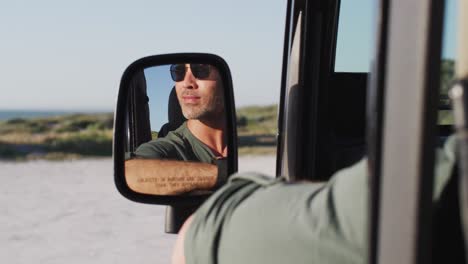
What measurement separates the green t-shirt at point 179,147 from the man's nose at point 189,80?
0.11 meters

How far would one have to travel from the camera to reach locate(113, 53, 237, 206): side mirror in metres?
2.57

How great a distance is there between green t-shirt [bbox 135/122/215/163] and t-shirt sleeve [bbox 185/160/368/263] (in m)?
1.24

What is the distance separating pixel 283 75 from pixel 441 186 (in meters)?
2.04

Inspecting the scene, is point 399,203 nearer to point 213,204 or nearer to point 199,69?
point 213,204

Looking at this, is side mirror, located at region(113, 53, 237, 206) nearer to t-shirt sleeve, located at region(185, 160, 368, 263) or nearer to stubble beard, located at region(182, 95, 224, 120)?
stubble beard, located at region(182, 95, 224, 120)

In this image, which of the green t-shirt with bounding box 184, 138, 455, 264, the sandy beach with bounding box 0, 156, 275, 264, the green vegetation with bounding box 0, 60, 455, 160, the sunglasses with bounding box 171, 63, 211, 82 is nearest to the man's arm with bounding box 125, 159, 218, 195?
the sunglasses with bounding box 171, 63, 211, 82

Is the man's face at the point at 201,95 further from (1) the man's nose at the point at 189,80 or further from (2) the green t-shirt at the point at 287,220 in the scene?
(2) the green t-shirt at the point at 287,220

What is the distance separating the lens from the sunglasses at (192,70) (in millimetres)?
2684

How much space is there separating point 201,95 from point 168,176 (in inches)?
12.1

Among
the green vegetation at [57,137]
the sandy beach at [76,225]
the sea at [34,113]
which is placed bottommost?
the sea at [34,113]

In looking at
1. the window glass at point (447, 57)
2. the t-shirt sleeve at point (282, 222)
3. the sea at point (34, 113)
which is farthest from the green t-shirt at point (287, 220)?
the sea at point (34, 113)

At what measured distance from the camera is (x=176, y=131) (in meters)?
2.66

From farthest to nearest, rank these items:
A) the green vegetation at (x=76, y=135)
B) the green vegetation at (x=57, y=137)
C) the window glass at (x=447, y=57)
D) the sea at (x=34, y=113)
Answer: the sea at (x=34, y=113), the green vegetation at (x=57, y=137), the green vegetation at (x=76, y=135), the window glass at (x=447, y=57)

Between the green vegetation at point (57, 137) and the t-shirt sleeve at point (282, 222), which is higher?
the t-shirt sleeve at point (282, 222)
